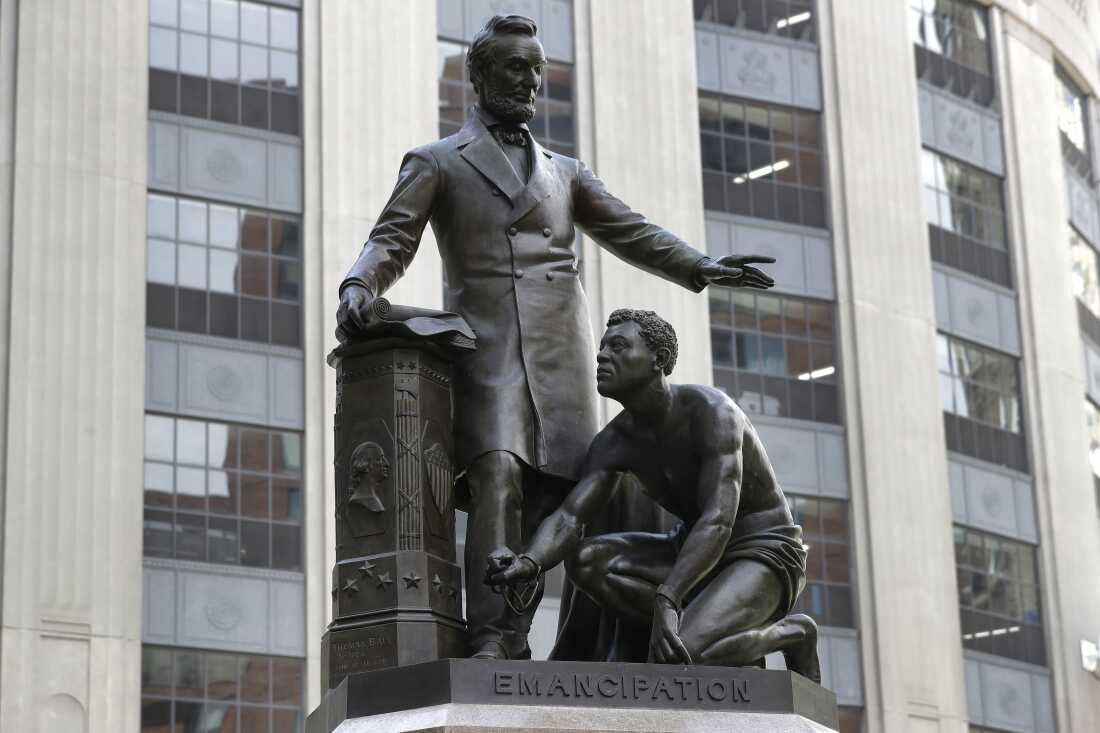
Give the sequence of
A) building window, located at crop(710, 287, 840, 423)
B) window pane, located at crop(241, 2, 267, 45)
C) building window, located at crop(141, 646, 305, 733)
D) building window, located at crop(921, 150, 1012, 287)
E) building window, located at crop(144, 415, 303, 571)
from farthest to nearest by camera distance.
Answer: building window, located at crop(921, 150, 1012, 287) → building window, located at crop(710, 287, 840, 423) → window pane, located at crop(241, 2, 267, 45) → building window, located at crop(144, 415, 303, 571) → building window, located at crop(141, 646, 305, 733)

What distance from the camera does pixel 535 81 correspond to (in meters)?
11.5

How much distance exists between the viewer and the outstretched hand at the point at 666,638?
9922 mm

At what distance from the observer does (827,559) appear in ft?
131

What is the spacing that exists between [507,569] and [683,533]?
1.07 meters

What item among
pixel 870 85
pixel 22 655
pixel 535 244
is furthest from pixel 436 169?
pixel 870 85

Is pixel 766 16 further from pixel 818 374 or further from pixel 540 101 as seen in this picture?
pixel 818 374

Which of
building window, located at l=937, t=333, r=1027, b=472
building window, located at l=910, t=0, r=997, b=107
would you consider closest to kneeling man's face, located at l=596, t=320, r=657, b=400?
building window, located at l=937, t=333, r=1027, b=472

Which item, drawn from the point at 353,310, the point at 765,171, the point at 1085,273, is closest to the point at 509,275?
the point at 353,310

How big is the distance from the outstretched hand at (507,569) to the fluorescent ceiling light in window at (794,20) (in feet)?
113

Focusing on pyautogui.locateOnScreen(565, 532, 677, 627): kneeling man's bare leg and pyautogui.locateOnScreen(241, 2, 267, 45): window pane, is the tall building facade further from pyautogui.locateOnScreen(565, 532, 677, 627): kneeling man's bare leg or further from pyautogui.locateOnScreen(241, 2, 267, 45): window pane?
pyautogui.locateOnScreen(565, 532, 677, 627): kneeling man's bare leg

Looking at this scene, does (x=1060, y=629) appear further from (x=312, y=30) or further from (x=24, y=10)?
(x=24, y=10)

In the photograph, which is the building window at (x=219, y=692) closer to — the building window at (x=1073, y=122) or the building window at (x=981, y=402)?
the building window at (x=981, y=402)

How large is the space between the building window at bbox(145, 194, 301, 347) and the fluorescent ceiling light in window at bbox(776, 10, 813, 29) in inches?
493

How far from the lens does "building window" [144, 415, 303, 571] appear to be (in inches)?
1332
